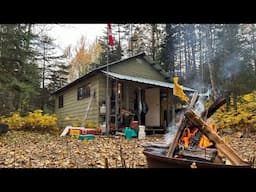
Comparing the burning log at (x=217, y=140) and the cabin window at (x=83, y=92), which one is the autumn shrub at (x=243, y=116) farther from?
the burning log at (x=217, y=140)

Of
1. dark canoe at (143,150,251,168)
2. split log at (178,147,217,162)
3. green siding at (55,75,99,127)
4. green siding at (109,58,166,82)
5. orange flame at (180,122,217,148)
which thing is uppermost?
green siding at (109,58,166,82)

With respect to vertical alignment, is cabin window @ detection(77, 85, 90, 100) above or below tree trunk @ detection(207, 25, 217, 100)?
below

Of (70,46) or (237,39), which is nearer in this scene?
(237,39)

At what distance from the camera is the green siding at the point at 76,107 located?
26.0ft

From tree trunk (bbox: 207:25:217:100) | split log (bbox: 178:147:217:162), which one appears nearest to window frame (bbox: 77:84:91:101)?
tree trunk (bbox: 207:25:217:100)

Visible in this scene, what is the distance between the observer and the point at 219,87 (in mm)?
7738

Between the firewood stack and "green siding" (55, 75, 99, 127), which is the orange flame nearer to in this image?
the firewood stack

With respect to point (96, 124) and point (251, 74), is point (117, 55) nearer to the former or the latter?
point (96, 124)

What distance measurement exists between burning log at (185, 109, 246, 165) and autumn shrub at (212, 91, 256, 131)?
4.77 m

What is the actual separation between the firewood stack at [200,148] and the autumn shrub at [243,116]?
4421 mm

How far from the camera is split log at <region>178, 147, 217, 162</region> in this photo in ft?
7.05

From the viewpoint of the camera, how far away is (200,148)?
228cm
